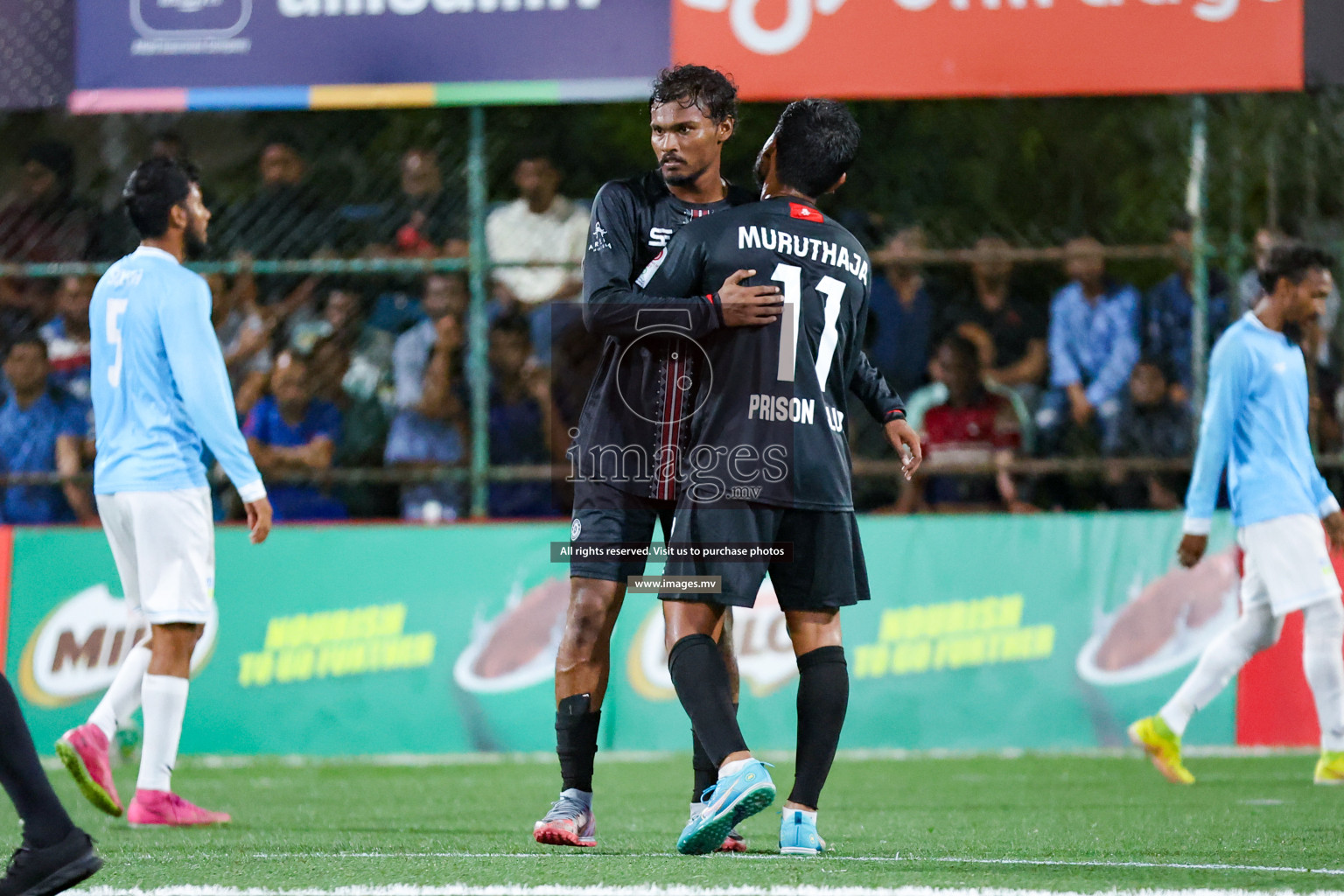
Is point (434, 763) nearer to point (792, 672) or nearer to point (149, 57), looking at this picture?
point (792, 672)

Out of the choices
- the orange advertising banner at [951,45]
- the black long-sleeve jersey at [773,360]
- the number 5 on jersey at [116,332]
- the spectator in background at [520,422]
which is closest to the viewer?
the black long-sleeve jersey at [773,360]

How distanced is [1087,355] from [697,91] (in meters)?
5.29

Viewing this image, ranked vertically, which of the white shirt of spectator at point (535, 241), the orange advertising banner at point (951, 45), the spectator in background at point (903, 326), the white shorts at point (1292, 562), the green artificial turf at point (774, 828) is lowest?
the green artificial turf at point (774, 828)

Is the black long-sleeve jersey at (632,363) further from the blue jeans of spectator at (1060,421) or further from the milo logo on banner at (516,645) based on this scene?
the blue jeans of spectator at (1060,421)

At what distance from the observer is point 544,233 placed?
33.9 ft

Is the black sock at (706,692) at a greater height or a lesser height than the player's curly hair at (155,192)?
lesser

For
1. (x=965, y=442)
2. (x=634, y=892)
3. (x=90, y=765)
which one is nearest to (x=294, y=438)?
(x=965, y=442)

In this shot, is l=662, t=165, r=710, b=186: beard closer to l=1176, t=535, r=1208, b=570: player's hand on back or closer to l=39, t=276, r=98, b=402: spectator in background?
l=1176, t=535, r=1208, b=570: player's hand on back

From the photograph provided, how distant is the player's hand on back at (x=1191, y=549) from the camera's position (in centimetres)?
752

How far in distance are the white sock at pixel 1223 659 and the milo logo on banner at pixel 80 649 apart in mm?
4874

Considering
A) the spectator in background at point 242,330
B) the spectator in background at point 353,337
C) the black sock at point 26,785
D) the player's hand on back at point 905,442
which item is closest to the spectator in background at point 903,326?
the spectator in background at point 353,337

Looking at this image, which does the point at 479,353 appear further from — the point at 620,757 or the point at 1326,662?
the point at 1326,662

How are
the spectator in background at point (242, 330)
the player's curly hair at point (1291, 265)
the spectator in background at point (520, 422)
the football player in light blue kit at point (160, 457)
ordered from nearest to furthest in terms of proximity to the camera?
the football player in light blue kit at point (160, 457) < the player's curly hair at point (1291, 265) < the spectator in background at point (520, 422) < the spectator in background at point (242, 330)

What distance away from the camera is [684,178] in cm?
523
